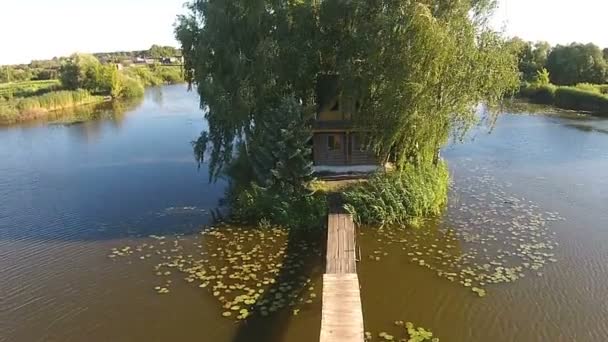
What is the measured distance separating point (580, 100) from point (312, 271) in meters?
46.2

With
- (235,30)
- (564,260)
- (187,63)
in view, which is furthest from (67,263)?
(564,260)

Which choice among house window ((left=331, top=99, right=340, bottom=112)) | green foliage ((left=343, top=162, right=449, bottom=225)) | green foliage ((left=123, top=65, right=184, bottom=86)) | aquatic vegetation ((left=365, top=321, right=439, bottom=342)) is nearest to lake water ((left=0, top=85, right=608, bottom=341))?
aquatic vegetation ((left=365, top=321, right=439, bottom=342))

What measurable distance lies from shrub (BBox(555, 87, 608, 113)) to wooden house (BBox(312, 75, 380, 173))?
1441 inches

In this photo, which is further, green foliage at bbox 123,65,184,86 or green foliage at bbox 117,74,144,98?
green foliage at bbox 123,65,184,86

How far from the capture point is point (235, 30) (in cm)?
1966

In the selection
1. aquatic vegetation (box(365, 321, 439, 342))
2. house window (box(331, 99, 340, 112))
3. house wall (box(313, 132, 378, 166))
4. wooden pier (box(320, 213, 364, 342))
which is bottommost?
aquatic vegetation (box(365, 321, 439, 342))

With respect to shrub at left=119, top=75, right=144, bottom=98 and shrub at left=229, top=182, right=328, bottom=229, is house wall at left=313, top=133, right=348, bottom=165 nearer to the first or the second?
shrub at left=229, top=182, right=328, bottom=229

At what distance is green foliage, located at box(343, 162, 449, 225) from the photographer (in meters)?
18.1

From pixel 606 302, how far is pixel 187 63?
18.2 metres

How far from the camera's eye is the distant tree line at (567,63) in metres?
58.6

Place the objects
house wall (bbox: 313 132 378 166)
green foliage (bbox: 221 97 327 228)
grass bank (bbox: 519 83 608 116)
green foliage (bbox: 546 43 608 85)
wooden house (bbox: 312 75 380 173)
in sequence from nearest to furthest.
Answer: green foliage (bbox: 221 97 327 228) → wooden house (bbox: 312 75 380 173) → house wall (bbox: 313 132 378 166) → grass bank (bbox: 519 83 608 116) → green foliage (bbox: 546 43 608 85)

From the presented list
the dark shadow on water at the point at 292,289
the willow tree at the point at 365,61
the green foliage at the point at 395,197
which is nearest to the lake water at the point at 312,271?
the dark shadow on water at the point at 292,289

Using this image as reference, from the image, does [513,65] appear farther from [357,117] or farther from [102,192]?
[102,192]

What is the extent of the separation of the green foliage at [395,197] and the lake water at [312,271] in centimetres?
77
